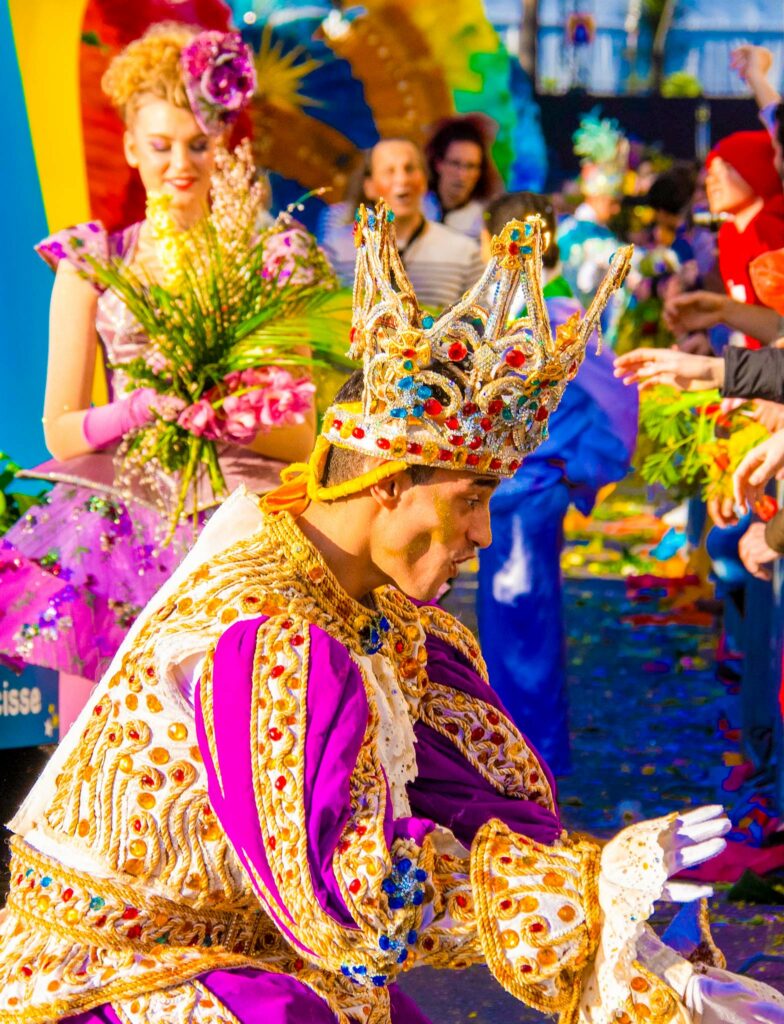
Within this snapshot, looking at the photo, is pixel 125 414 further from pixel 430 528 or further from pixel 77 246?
pixel 430 528

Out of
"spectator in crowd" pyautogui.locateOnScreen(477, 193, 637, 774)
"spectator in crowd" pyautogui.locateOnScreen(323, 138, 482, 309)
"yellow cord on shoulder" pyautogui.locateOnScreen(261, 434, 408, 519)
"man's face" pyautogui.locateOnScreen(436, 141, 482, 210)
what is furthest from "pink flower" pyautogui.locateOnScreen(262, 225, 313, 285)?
"man's face" pyautogui.locateOnScreen(436, 141, 482, 210)

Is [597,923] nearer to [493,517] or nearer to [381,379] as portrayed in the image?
[381,379]

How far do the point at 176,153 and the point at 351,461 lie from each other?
8.47ft

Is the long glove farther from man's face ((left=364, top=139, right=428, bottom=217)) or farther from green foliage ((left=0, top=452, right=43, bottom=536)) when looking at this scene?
man's face ((left=364, top=139, right=428, bottom=217))

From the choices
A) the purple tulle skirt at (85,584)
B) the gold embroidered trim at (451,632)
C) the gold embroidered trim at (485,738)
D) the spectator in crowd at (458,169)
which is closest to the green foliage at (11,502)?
the purple tulle skirt at (85,584)

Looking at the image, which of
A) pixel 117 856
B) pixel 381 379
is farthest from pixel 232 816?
pixel 381 379

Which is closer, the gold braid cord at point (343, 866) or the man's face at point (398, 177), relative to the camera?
the gold braid cord at point (343, 866)

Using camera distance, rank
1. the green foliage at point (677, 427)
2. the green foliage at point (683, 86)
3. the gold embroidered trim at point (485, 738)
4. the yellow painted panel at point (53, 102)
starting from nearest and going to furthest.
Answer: the gold embroidered trim at point (485, 738), the green foliage at point (677, 427), the yellow painted panel at point (53, 102), the green foliage at point (683, 86)

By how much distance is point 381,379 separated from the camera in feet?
7.38

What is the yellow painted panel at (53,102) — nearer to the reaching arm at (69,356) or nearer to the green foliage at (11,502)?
the reaching arm at (69,356)

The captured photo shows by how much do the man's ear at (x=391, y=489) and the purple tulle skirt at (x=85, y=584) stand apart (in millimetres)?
2021

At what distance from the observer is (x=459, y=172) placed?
6742mm

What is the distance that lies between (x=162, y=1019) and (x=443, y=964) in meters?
0.35

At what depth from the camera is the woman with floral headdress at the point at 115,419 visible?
168 inches
